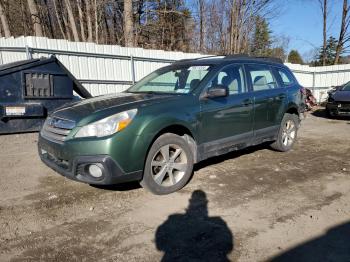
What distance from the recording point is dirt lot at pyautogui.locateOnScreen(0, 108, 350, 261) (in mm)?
2818

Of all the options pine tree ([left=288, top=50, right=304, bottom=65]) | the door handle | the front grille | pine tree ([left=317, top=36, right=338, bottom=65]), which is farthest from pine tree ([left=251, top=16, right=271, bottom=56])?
pine tree ([left=288, top=50, right=304, bottom=65])

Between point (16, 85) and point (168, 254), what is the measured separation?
17.9 ft

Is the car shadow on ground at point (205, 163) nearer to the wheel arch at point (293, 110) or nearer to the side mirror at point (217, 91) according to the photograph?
the wheel arch at point (293, 110)

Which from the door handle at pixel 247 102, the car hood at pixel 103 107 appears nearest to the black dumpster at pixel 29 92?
the car hood at pixel 103 107

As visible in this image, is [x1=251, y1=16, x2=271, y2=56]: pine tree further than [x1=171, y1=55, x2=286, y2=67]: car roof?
Yes

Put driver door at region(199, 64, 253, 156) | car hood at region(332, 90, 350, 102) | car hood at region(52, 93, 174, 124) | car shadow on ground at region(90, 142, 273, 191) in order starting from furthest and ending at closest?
car hood at region(332, 90, 350, 102) → driver door at region(199, 64, 253, 156) → car shadow on ground at region(90, 142, 273, 191) → car hood at region(52, 93, 174, 124)

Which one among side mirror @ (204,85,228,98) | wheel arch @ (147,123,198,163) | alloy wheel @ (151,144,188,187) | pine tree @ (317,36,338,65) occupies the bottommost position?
alloy wheel @ (151,144,188,187)

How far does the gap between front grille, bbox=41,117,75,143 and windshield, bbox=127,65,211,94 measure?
5.04 feet

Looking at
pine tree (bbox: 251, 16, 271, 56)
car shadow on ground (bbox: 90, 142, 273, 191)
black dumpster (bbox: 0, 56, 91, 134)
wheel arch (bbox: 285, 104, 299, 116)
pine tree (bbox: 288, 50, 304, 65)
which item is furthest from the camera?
pine tree (bbox: 288, 50, 304, 65)

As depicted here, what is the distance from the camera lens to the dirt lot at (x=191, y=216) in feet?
9.25

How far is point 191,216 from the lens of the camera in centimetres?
350

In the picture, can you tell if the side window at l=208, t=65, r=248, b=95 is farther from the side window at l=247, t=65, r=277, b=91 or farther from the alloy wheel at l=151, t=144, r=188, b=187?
the alloy wheel at l=151, t=144, r=188, b=187

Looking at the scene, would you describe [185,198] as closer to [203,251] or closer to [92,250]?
[203,251]

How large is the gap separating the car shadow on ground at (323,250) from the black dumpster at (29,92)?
5872 mm
